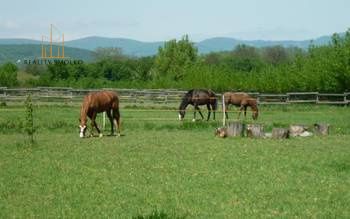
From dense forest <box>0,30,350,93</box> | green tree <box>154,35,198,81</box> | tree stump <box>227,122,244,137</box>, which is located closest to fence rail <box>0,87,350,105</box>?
dense forest <box>0,30,350,93</box>

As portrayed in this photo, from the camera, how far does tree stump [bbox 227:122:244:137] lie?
74.0ft

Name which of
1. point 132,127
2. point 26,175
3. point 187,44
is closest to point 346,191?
point 26,175

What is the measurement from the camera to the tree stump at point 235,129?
22547mm

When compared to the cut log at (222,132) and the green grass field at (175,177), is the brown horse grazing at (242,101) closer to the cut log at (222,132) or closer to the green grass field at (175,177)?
the cut log at (222,132)

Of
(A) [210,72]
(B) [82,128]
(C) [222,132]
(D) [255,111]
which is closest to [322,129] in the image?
(C) [222,132]

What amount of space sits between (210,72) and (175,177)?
175 feet

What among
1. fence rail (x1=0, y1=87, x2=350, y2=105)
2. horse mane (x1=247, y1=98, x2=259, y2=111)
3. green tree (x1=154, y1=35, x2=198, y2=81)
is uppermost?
green tree (x1=154, y1=35, x2=198, y2=81)

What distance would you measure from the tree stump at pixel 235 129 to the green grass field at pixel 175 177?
0.80m

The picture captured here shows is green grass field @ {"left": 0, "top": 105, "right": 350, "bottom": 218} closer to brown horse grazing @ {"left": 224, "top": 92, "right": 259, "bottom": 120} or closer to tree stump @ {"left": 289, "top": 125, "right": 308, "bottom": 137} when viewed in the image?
tree stump @ {"left": 289, "top": 125, "right": 308, "bottom": 137}

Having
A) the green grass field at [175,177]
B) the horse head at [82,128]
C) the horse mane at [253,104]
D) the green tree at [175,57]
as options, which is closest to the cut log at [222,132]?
the green grass field at [175,177]

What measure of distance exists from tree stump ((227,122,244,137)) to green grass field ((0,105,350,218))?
80 centimetres

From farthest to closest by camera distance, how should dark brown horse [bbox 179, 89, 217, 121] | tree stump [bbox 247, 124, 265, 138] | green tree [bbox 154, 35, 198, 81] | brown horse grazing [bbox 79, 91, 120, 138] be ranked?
1. green tree [bbox 154, 35, 198, 81]
2. dark brown horse [bbox 179, 89, 217, 121]
3. brown horse grazing [bbox 79, 91, 120, 138]
4. tree stump [bbox 247, 124, 265, 138]

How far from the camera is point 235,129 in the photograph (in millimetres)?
22594

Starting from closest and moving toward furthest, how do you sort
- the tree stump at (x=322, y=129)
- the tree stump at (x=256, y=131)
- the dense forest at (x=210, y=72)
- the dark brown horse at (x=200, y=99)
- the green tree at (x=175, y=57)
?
1. the tree stump at (x=256, y=131)
2. the tree stump at (x=322, y=129)
3. the dark brown horse at (x=200, y=99)
4. the dense forest at (x=210, y=72)
5. the green tree at (x=175, y=57)
